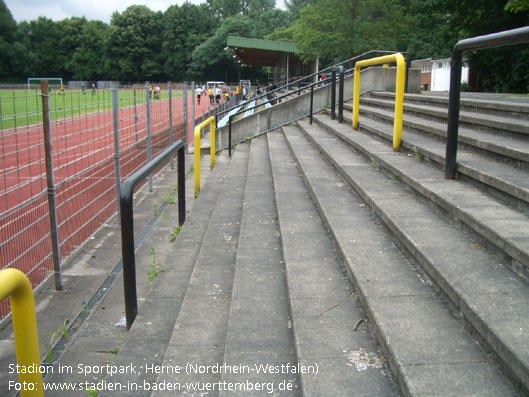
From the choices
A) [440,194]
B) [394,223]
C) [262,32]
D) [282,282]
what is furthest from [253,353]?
[262,32]

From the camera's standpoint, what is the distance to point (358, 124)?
8172 millimetres

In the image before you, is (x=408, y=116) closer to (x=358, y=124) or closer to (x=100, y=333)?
Result: (x=358, y=124)

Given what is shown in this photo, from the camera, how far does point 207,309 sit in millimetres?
3477

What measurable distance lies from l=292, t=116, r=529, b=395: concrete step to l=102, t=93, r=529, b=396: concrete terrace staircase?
0.01m

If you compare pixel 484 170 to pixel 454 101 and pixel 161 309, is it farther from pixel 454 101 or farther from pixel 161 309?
pixel 161 309

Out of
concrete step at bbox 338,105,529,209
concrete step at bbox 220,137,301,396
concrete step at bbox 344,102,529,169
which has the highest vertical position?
concrete step at bbox 344,102,529,169

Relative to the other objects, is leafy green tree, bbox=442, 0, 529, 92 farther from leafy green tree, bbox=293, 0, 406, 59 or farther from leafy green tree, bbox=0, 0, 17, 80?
leafy green tree, bbox=0, 0, 17, 80

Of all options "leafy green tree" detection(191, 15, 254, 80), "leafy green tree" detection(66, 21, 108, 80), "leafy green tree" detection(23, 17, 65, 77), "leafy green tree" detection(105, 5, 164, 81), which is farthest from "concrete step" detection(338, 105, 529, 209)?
"leafy green tree" detection(23, 17, 65, 77)

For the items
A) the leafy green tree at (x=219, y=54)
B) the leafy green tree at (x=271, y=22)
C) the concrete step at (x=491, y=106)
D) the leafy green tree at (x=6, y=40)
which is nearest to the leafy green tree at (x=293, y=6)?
the leafy green tree at (x=271, y=22)

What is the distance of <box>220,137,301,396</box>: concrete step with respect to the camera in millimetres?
2586

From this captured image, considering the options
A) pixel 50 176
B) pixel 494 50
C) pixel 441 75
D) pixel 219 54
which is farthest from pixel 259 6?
pixel 50 176

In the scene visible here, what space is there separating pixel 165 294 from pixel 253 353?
129 cm

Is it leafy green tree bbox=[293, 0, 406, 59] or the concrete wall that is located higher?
leafy green tree bbox=[293, 0, 406, 59]

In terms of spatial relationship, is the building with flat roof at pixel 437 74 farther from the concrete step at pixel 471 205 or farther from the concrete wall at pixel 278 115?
the concrete step at pixel 471 205
